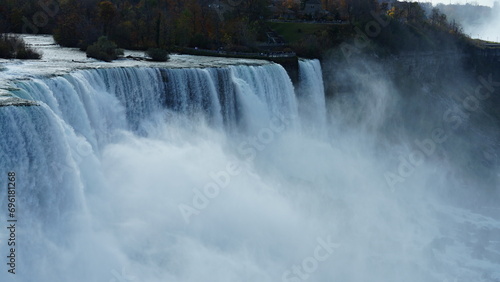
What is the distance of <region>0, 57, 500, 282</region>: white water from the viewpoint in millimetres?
14594

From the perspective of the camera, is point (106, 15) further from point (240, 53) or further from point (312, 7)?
point (312, 7)

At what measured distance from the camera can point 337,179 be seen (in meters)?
28.4

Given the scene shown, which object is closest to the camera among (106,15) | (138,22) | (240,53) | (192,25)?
(240,53)

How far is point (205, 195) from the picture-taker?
64.4ft

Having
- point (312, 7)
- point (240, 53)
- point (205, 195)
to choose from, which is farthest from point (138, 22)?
point (312, 7)

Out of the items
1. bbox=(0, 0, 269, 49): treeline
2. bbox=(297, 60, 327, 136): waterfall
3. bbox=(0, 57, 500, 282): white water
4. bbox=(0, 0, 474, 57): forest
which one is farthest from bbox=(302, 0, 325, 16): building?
bbox=(0, 57, 500, 282): white water

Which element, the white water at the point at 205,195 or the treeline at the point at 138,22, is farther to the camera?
the treeline at the point at 138,22

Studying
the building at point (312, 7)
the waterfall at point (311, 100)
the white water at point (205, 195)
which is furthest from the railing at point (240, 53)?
the building at point (312, 7)

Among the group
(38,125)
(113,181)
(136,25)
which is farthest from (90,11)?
(38,125)

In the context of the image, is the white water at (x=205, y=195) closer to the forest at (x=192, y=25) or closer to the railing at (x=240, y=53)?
the railing at (x=240, y=53)

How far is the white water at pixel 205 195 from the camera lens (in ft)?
47.9

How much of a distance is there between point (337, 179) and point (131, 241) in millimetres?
14596

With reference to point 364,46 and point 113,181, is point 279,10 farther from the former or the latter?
point 113,181

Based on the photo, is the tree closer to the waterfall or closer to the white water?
the waterfall
